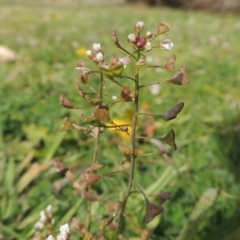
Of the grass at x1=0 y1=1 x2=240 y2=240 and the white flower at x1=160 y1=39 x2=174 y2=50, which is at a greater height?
the white flower at x1=160 y1=39 x2=174 y2=50

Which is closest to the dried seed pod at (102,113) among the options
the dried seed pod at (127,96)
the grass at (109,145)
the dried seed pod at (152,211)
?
the dried seed pod at (127,96)

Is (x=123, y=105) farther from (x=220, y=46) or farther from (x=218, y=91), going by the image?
(x=220, y=46)

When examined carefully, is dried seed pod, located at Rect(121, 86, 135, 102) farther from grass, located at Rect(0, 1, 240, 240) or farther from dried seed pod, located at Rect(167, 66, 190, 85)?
grass, located at Rect(0, 1, 240, 240)

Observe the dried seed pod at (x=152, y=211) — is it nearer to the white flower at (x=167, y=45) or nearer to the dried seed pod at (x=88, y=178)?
the dried seed pod at (x=88, y=178)

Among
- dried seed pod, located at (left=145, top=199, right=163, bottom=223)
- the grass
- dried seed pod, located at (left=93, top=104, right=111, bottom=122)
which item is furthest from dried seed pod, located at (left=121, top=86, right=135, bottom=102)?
the grass

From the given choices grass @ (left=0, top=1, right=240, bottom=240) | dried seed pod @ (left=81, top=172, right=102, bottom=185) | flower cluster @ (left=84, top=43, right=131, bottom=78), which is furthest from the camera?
grass @ (left=0, top=1, right=240, bottom=240)

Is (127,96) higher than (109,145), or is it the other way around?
(127,96)

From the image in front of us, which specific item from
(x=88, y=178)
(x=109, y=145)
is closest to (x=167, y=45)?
(x=88, y=178)

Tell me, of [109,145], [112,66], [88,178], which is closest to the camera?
[112,66]

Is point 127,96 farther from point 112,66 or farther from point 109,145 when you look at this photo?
point 109,145

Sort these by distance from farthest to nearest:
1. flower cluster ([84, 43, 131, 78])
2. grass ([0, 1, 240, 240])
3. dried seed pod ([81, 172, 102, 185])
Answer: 1. grass ([0, 1, 240, 240])
2. dried seed pod ([81, 172, 102, 185])
3. flower cluster ([84, 43, 131, 78])

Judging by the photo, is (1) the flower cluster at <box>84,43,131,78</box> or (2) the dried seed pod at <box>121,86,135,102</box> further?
(2) the dried seed pod at <box>121,86,135,102</box>
